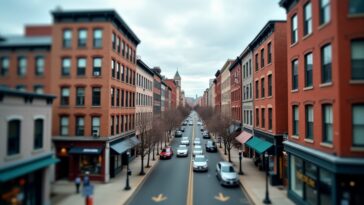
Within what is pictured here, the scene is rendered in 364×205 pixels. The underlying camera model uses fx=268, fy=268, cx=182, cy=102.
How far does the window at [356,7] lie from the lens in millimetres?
12836

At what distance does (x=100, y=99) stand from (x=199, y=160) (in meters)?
13.5

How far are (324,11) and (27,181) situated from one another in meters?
18.2

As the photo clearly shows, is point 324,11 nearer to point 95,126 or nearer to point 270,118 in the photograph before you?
point 270,118

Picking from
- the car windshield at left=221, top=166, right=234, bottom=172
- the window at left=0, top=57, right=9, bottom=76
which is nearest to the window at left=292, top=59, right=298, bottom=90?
the car windshield at left=221, top=166, right=234, bottom=172

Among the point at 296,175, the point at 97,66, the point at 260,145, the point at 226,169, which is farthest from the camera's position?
the point at 260,145

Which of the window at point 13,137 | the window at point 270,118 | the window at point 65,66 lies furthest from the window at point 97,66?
the window at point 270,118

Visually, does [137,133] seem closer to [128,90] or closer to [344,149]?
[128,90]

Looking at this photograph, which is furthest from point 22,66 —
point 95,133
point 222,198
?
point 95,133

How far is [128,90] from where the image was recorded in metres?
33.4

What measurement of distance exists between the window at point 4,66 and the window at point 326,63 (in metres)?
14.5

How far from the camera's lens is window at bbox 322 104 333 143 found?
47.0ft

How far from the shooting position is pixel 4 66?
6.14 meters

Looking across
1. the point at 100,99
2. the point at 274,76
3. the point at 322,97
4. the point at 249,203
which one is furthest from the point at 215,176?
the point at 322,97

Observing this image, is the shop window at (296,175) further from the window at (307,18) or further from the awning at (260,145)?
the window at (307,18)
